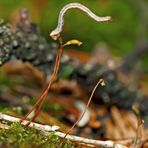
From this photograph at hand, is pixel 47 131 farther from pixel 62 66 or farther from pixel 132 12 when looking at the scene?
pixel 132 12

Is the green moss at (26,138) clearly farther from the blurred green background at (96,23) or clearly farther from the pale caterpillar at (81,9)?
the blurred green background at (96,23)

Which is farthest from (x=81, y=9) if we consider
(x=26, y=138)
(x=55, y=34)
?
(x=26, y=138)

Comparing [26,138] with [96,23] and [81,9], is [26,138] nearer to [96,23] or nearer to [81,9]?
[81,9]

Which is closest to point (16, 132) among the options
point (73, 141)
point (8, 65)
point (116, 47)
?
point (73, 141)

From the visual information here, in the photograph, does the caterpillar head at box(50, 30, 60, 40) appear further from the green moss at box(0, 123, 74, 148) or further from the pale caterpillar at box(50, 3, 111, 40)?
the green moss at box(0, 123, 74, 148)

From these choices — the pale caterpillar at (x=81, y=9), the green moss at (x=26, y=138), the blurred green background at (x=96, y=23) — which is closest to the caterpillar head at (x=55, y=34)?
the pale caterpillar at (x=81, y=9)
